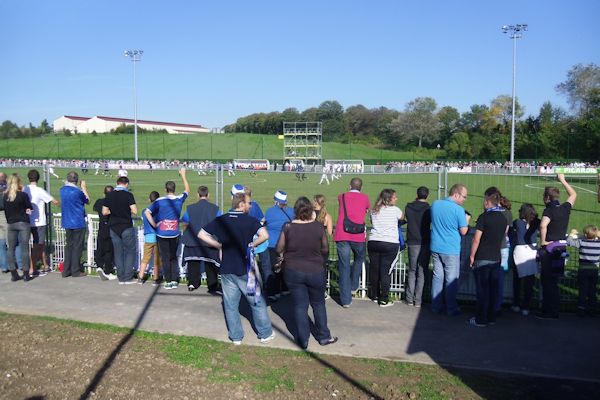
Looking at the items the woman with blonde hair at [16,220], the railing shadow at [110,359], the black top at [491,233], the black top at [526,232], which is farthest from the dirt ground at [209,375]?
the woman with blonde hair at [16,220]

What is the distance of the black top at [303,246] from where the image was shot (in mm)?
6113

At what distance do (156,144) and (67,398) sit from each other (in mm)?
94225

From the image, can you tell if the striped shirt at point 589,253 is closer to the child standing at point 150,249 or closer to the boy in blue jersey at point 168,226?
the boy in blue jersey at point 168,226

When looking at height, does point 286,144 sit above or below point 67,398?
above

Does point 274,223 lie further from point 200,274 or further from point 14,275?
point 14,275

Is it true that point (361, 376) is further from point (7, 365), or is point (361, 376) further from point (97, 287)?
point (97, 287)

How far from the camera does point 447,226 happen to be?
7.36 m

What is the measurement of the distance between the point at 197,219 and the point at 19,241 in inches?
133

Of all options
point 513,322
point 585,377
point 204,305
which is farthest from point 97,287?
point 585,377

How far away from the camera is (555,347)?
623 cm

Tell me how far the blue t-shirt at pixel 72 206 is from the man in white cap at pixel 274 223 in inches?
145

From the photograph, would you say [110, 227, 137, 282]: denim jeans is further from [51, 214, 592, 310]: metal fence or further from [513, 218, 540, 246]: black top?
[513, 218, 540, 246]: black top

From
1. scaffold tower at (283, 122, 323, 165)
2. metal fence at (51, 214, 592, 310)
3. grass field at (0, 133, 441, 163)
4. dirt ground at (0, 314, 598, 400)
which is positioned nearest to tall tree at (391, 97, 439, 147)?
grass field at (0, 133, 441, 163)

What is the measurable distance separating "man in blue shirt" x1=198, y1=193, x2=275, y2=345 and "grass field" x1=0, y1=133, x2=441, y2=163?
267 ft
